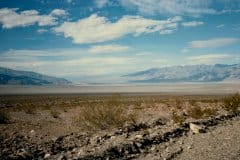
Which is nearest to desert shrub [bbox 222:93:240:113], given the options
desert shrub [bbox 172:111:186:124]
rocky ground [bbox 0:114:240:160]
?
desert shrub [bbox 172:111:186:124]

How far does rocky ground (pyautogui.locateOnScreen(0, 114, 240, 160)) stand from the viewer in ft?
40.8

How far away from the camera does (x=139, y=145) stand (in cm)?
1393

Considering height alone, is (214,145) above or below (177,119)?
below

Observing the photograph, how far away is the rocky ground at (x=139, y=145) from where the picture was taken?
12.4m

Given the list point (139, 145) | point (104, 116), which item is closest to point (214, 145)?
point (139, 145)

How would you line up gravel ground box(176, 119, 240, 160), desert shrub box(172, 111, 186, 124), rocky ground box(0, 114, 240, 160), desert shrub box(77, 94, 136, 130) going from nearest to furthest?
gravel ground box(176, 119, 240, 160) → rocky ground box(0, 114, 240, 160) → desert shrub box(77, 94, 136, 130) → desert shrub box(172, 111, 186, 124)

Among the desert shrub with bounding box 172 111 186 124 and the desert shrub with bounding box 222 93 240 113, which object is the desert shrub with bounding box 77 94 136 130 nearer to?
the desert shrub with bounding box 172 111 186 124

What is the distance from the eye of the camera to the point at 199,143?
14.5 metres

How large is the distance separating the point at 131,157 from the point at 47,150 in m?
3.63

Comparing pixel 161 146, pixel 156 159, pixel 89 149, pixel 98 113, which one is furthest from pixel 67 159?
pixel 98 113

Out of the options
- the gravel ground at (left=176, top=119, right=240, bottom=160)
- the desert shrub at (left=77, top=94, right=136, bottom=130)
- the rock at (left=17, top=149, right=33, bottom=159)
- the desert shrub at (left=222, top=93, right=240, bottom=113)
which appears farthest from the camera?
the desert shrub at (left=222, top=93, right=240, bottom=113)

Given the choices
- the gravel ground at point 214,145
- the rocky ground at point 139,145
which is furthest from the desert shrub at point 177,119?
the gravel ground at point 214,145

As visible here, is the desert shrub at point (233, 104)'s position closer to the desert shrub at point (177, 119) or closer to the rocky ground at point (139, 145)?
the desert shrub at point (177, 119)

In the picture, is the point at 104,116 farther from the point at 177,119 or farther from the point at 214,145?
the point at 214,145
